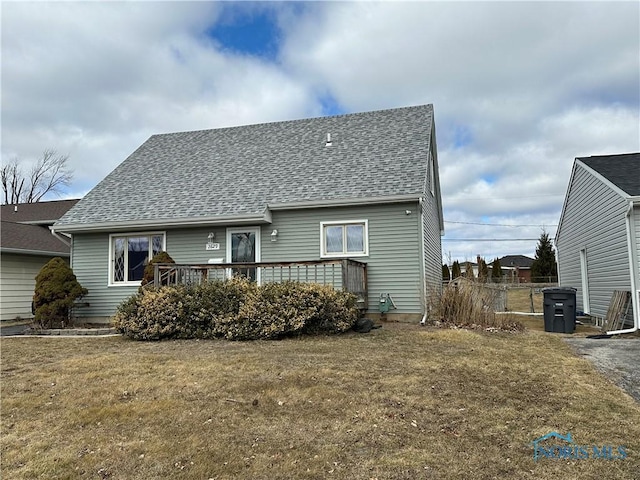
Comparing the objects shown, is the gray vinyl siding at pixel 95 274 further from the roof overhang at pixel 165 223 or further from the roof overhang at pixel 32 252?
the roof overhang at pixel 32 252

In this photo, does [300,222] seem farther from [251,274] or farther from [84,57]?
[84,57]

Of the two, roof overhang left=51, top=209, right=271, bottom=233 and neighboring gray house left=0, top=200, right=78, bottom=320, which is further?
neighboring gray house left=0, top=200, right=78, bottom=320

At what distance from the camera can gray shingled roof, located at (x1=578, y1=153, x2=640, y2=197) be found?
979 centimetres

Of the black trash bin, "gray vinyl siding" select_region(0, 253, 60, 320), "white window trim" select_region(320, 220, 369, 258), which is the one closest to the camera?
the black trash bin

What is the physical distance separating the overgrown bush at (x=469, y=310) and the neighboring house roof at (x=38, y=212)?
17065 millimetres

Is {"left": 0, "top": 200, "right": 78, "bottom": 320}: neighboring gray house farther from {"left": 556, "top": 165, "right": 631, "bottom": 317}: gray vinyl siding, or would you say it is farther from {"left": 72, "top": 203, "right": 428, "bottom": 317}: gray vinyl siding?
{"left": 556, "top": 165, "right": 631, "bottom": 317}: gray vinyl siding

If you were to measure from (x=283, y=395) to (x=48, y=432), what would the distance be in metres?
2.08

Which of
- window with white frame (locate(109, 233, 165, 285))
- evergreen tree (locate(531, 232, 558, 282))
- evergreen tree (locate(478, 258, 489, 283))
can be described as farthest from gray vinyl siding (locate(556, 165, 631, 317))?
evergreen tree (locate(531, 232, 558, 282))

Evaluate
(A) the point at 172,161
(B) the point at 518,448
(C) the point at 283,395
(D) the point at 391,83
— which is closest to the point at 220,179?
(A) the point at 172,161

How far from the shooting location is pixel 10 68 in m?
13.0

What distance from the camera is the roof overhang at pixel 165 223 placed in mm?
11214

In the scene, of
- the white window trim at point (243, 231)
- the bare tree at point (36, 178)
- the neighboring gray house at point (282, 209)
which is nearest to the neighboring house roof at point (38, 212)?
the neighboring gray house at point (282, 209)

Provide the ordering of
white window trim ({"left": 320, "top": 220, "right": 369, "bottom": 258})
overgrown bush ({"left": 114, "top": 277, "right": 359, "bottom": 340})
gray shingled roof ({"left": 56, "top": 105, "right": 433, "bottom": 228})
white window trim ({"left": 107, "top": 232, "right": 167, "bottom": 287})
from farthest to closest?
white window trim ({"left": 107, "top": 232, "right": 167, "bottom": 287})
gray shingled roof ({"left": 56, "top": 105, "right": 433, "bottom": 228})
white window trim ({"left": 320, "top": 220, "right": 369, "bottom": 258})
overgrown bush ({"left": 114, "top": 277, "right": 359, "bottom": 340})

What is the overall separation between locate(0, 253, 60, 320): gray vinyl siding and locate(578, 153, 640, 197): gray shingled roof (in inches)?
672
